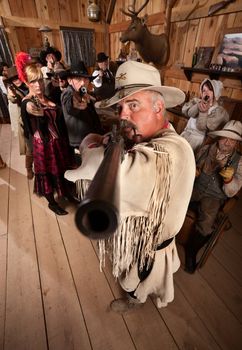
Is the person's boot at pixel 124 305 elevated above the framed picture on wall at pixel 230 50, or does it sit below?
below

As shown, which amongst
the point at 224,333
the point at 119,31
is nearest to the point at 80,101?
the point at 224,333

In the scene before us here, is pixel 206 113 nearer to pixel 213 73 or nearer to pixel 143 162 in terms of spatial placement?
pixel 213 73

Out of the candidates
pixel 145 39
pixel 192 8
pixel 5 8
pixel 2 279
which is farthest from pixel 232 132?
pixel 5 8

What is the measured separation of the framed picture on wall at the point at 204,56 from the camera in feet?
7.20

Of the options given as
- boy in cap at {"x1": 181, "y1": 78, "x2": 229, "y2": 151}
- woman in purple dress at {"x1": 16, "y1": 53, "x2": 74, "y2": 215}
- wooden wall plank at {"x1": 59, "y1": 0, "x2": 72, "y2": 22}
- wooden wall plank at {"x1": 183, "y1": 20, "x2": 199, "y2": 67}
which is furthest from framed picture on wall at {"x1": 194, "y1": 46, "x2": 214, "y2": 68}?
wooden wall plank at {"x1": 59, "y1": 0, "x2": 72, "y2": 22}

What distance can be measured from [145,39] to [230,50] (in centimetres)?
138

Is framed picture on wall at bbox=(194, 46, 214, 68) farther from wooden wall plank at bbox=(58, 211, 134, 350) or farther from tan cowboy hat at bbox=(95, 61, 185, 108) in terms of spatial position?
wooden wall plank at bbox=(58, 211, 134, 350)

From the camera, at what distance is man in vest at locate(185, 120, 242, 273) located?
1.39 m

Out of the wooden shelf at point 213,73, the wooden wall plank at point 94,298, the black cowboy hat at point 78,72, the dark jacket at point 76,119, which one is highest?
the black cowboy hat at point 78,72

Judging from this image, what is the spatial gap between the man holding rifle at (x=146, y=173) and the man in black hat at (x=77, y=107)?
99 cm

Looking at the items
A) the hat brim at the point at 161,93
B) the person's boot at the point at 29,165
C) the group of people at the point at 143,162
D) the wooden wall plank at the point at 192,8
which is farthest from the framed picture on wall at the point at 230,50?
the person's boot at the point at 29,165

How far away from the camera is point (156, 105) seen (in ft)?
2.27

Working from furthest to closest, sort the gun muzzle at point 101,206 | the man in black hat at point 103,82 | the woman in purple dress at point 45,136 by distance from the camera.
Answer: the man in black hat at point 103,82 < the woman in purple dress at point 45,136 < the gun muzzle at point 101,206

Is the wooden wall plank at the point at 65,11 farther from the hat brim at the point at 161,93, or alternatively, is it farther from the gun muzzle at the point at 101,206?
the gun muzzle at the point at 101,206
